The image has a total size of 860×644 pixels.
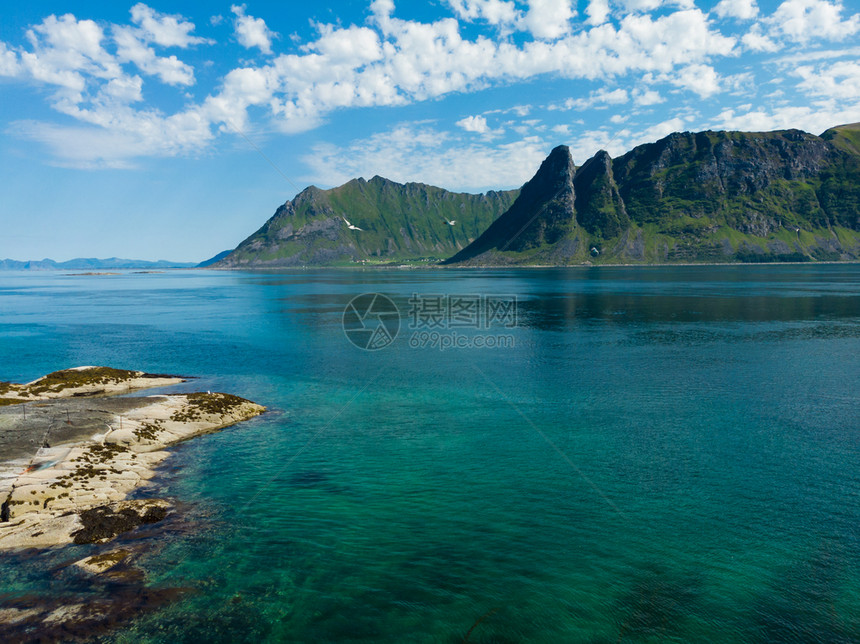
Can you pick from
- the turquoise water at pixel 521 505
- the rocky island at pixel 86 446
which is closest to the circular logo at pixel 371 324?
the turquoise water at pixel 521 505

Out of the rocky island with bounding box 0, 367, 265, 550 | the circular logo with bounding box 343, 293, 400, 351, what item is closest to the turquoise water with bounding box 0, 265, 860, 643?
the rocky island with bounding box 0, 367, 265, 550

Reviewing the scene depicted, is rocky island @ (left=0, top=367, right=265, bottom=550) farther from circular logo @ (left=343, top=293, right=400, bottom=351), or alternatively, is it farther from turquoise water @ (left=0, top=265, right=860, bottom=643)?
circular logo @ (left=343, top=293, right=400, bottom=351)

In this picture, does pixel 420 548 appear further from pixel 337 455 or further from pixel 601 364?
pixel 601 364

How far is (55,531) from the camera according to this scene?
95.5 ft

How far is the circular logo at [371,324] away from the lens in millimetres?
102037

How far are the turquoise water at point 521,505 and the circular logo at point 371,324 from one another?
24066 mm

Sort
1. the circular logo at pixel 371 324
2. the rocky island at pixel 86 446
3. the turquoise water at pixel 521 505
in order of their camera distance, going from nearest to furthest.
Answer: the turquoise water at pixel 521 505
the rocky island at pixel 86 446
the circular logo at pixel 371 324

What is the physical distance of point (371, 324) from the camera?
128 metres

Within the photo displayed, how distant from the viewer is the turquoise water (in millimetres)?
23141

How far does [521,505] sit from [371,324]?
97.6m

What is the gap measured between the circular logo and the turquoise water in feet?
79.0

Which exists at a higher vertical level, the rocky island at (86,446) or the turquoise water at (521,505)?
the rocky island at (86,446)

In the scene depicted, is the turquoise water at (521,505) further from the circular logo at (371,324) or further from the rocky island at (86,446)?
the circular logo at (371,324)

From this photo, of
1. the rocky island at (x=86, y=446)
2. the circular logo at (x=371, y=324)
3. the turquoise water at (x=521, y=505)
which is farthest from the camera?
the circular logo at (x=371, y=324)
